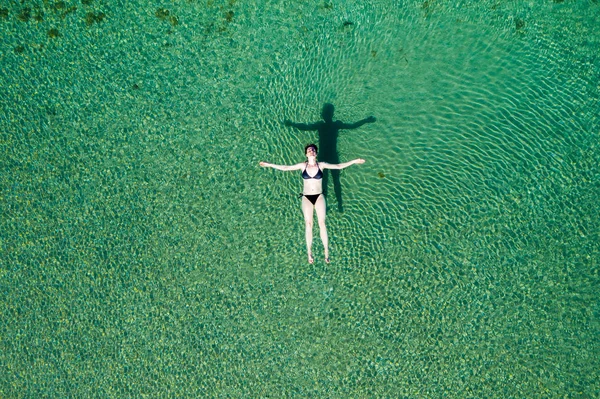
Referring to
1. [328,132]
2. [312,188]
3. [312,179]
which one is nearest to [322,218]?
[312,188]

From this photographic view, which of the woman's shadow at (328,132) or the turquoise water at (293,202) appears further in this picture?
the woman's shadow at (328,132)

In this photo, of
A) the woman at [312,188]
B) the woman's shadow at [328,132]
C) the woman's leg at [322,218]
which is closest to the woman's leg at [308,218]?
the woman at [312,188]

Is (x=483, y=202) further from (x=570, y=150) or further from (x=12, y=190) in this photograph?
(x=12, y=190)

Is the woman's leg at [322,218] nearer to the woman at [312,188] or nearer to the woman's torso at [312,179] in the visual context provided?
the woman at [312,188]

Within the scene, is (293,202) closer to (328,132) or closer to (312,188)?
(312,188)

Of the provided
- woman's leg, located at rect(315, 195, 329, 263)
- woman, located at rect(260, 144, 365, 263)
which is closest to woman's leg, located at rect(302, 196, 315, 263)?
woman, located at rect(260, 144, 365, 263)

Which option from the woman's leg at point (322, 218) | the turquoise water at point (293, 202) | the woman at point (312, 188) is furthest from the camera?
the turquoise water at point (293, 202)
